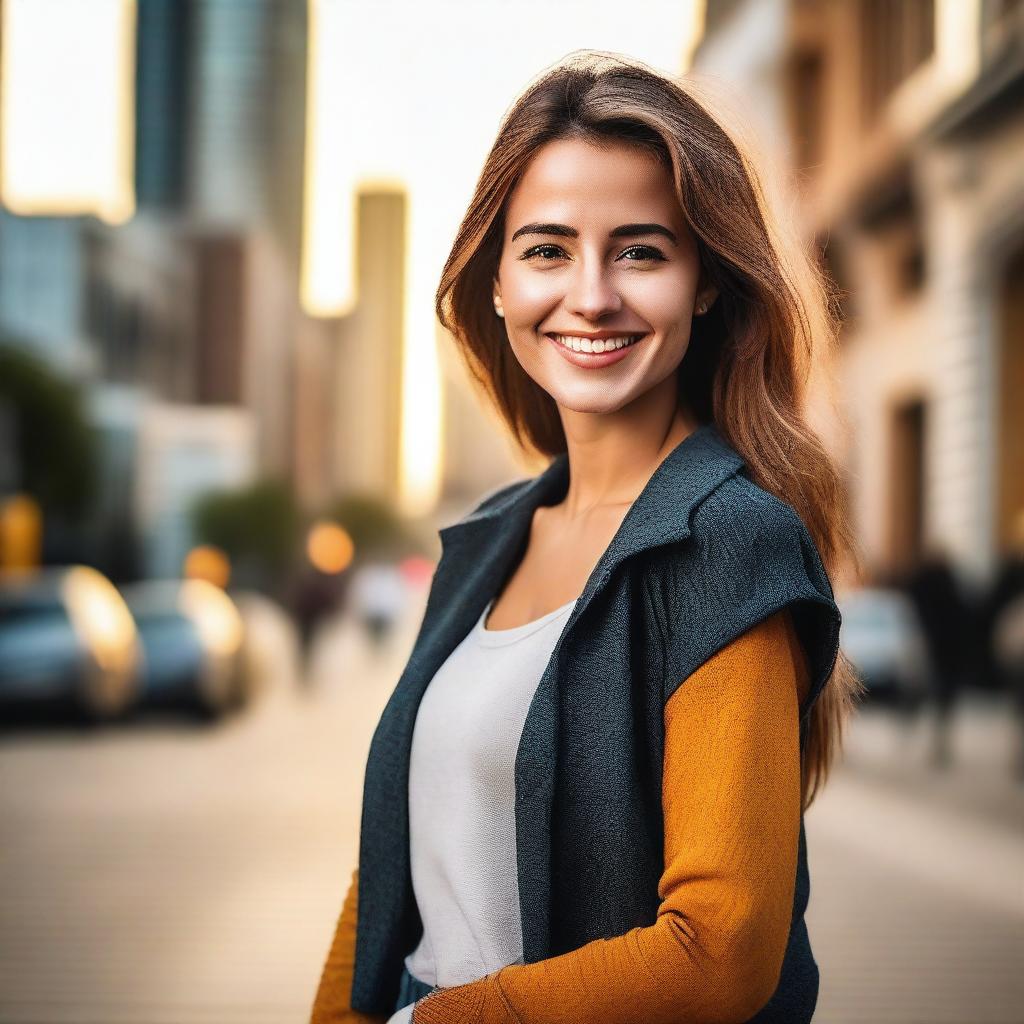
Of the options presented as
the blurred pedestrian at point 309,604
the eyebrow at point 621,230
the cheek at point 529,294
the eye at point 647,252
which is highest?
the eyebrow at point 621,230

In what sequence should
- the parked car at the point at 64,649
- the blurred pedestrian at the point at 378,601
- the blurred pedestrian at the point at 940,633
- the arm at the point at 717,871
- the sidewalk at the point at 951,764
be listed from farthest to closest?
1. the blurred pedestrian at the point at 378,601
2. the parked car at the point at 64,649
3. the blurred pedestrian at the point at 940,633
4. the sidewalk at the point at 951,764
5. the arm at the point at 717,871

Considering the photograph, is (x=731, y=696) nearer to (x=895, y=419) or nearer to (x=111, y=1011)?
(x=111, y=1011)

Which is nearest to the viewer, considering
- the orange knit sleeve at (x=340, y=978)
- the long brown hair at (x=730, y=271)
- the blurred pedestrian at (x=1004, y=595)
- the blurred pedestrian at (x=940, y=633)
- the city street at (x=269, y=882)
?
the long brown hair at (x=730, y=271)

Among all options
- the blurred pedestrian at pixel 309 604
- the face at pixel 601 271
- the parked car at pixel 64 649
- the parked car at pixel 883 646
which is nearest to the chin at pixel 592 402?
the face at pixel 601 271

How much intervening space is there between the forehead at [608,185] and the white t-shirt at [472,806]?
549 mm

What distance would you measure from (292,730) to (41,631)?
2.61 m

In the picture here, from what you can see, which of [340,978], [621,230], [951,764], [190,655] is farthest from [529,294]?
[190,655]

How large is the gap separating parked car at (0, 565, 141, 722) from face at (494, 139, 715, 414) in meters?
12.1

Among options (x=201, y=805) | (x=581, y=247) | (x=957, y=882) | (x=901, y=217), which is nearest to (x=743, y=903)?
(x=581, y=247)

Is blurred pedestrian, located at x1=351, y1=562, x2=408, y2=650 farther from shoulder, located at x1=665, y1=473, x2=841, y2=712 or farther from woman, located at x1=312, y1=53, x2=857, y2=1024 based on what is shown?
shoulder, located at x1=665, y1=473, x2=841, y2=712

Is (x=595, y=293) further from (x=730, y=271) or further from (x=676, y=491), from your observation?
(x=676, y=491)

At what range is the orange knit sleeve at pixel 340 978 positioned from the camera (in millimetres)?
2242

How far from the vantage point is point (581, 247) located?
1953 mm

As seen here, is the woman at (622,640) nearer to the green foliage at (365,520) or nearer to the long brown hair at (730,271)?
the long brown hair at (730,271)
